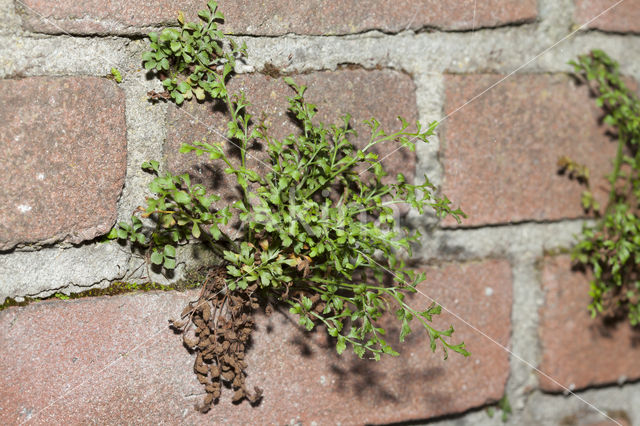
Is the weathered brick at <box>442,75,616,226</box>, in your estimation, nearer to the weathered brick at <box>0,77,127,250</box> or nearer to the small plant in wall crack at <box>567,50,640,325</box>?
the small plant in wall crack at <box>567,50,640,325</box>

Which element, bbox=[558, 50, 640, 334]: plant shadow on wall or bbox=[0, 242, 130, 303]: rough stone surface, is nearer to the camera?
bbox=[0, 242, 130, 303]: rough stone surface

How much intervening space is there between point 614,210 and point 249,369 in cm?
89

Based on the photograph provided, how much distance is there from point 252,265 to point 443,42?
59 cm

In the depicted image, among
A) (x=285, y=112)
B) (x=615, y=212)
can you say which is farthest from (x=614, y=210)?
(x=285, y=112)

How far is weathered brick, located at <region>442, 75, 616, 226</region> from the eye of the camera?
1.26 metres

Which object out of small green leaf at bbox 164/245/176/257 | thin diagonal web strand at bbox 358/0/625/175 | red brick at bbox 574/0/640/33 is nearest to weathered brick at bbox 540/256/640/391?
thin diagonal web strand at bbox 358/0/625/175

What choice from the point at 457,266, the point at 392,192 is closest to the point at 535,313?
the point at 457,266

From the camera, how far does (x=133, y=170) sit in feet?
3.38

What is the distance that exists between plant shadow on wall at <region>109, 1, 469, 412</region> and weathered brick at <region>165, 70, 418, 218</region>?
0.02m

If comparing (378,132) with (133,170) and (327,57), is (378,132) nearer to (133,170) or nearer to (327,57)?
(327,57)

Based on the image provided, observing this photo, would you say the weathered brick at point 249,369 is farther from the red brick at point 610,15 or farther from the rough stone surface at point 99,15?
the red brick at point 610,15

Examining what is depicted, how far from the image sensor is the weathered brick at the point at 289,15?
986 mm

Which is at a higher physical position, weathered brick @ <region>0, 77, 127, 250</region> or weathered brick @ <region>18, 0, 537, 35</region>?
weathered brick @ <region>18, 0, 537, 35</region>

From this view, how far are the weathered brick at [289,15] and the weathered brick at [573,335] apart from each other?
544mm
